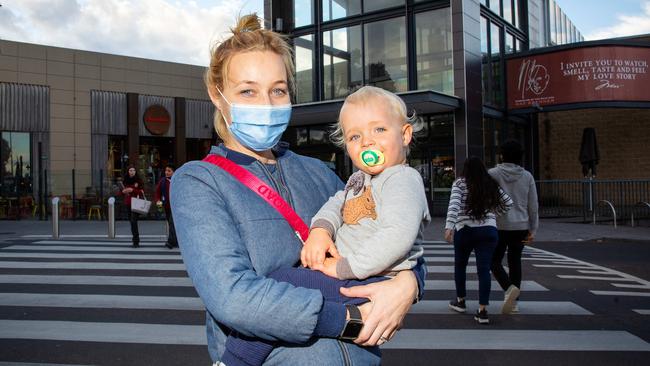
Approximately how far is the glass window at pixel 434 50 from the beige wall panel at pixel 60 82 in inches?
835

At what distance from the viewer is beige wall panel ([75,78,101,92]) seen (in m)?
31.1

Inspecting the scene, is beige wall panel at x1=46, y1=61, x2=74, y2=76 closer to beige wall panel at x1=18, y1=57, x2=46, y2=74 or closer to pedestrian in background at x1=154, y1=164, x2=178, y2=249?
beige wall panel at x1=18, y1=57, x2=46, y2=74

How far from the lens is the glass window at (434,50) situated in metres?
18.6

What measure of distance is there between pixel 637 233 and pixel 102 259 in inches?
521

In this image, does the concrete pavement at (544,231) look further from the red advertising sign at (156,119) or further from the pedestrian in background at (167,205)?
the red advertising sign at (156,119)

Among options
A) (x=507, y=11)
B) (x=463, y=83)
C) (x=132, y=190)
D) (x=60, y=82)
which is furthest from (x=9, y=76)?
(x=507, y=11)

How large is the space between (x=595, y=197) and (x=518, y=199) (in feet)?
41.4

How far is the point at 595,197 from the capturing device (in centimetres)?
1744

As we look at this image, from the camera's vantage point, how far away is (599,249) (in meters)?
11.9

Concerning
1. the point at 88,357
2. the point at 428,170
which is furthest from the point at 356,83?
the point at 88,357

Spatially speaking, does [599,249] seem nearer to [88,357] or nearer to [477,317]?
[477,317]

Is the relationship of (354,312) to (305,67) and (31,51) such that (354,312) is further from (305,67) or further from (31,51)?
(31,51)

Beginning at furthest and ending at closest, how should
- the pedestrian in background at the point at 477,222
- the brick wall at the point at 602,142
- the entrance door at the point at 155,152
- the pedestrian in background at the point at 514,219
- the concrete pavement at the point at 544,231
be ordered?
the entrance door at the point at 155,152 < the brick wall at the point at 602,142 < the concrete pavement at the point at 544,231 < the pedestrian in background at the point at 514,219 < the pedestrian in background at the point at 477,222

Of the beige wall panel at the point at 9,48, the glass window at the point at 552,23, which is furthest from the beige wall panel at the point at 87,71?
the glass window at the point at 552,23
